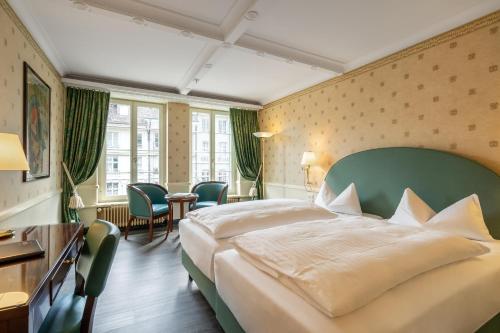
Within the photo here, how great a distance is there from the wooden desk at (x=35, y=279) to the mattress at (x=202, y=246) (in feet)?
2.93

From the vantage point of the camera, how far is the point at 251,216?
230 centimetres

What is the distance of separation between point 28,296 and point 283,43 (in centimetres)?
304

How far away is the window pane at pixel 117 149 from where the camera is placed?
180 inches

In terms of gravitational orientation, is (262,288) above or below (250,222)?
below

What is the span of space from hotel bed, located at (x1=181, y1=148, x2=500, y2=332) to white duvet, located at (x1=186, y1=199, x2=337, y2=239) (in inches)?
14.2

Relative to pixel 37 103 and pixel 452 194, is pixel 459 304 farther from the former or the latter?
pixel 37 103

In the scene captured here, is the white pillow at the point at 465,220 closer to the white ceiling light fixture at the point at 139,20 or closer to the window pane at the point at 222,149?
the white ceiling light fixture at the point at 139,20

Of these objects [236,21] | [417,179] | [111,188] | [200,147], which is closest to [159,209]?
[111,188]

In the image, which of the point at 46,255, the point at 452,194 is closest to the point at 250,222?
the point at 46,255

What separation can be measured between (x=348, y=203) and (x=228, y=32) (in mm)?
2376

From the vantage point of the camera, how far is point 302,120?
14.2ft

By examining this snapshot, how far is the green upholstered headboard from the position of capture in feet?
7.07

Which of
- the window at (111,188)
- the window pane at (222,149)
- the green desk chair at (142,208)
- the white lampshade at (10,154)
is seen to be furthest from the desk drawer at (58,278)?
the window pane at (222,149)

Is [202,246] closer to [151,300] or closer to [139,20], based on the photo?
[151,300]
